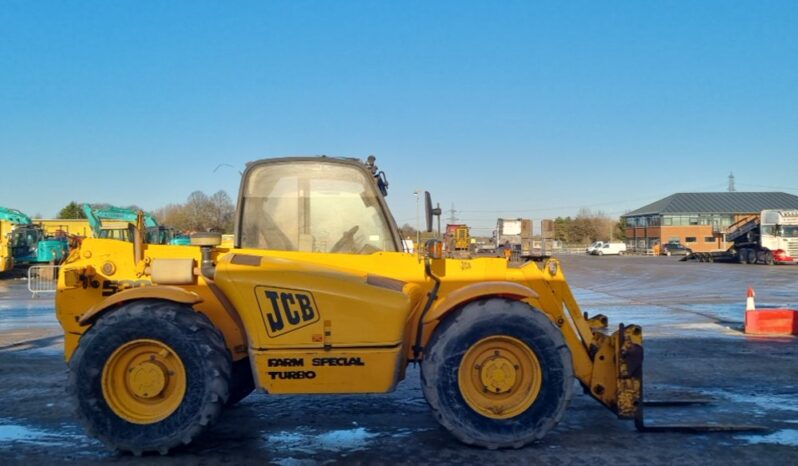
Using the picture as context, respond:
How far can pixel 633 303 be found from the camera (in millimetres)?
18141

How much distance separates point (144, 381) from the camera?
4914 mm

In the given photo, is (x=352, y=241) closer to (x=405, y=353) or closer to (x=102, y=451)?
(x=405, y=353)

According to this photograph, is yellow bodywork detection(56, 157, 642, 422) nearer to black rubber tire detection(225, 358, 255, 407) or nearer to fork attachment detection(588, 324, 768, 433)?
fork attachment detection(588, 324, 768, 433)

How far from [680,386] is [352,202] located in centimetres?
438

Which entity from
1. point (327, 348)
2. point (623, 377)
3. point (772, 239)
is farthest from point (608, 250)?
point (327, 348)

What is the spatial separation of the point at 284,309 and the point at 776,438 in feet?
13.3

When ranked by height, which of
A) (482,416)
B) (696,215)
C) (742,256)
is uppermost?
(696,215)

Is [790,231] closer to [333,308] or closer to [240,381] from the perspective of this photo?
[240,381]

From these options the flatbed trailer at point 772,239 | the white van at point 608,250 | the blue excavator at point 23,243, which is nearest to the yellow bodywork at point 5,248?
the blue excavator at point 23,243

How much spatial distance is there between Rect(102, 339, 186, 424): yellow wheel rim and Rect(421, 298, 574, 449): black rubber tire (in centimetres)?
188

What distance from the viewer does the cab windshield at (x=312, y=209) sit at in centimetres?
564

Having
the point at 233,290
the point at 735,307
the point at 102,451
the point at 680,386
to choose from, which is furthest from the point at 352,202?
the point at 735,307

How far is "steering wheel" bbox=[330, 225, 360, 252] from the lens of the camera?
559 cm

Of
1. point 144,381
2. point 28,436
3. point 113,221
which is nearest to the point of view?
point 144,381
